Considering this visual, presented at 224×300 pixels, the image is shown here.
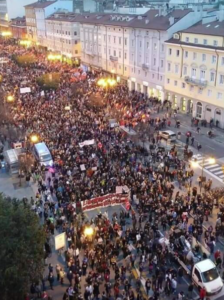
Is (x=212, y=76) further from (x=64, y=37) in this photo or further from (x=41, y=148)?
(x=64, y=37)

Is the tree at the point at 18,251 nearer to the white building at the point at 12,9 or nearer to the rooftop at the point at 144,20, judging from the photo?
the rooftop at the point at 144,20

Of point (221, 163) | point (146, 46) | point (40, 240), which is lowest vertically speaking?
point (221, 163)

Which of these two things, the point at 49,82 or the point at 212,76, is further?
the point at 49,82

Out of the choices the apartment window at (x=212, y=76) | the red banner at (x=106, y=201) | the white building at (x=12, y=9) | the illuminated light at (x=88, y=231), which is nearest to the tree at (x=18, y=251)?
the illuminated light at (x=88, y=231)

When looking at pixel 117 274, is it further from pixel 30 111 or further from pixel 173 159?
pixel 30 111

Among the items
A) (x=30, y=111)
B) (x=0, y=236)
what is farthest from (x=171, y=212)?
(x=30, y=111)

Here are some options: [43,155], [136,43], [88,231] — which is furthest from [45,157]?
[136,43]

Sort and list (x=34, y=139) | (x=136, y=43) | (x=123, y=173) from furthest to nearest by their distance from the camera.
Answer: (x=136, y=43), (x=34, y=139), (x=123, y=173)
